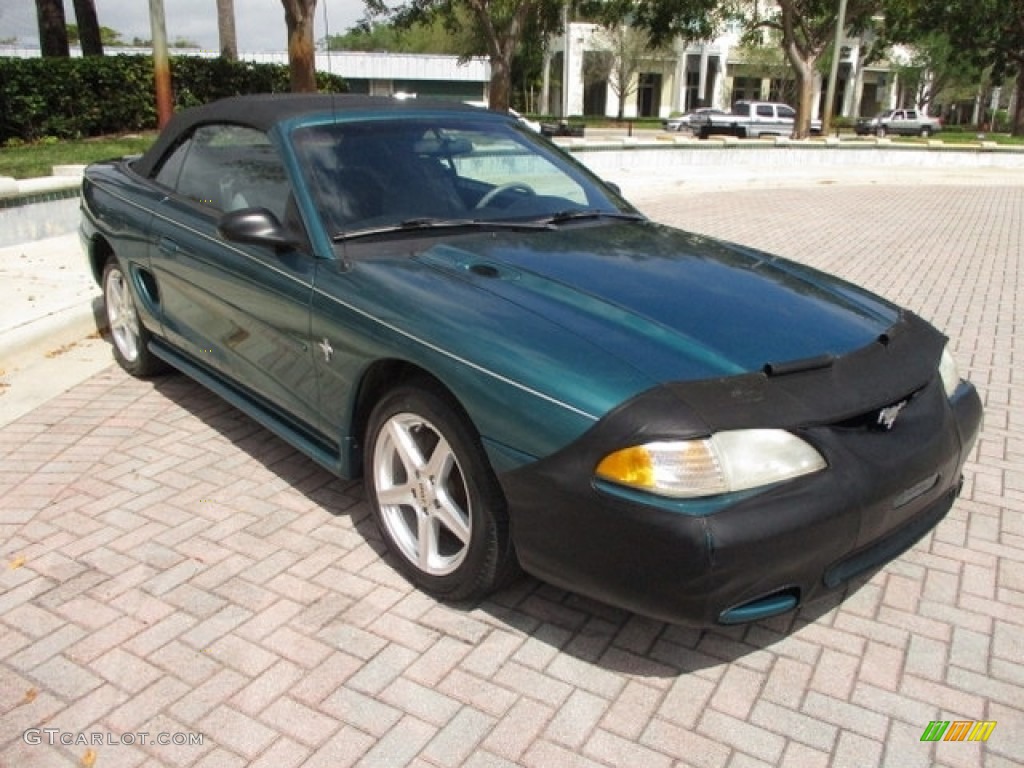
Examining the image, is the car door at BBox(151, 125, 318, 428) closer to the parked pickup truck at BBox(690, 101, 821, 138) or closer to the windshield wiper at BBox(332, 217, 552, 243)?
the windshield wiper at BBox(332, 217, 552, 243)

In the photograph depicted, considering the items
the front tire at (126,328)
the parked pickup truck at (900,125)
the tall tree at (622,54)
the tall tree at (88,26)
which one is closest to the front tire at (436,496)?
the front tire at (126,328)

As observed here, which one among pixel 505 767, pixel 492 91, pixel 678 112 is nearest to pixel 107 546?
pixel 505 767

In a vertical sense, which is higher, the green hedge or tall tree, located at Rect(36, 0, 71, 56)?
tall tree, located at Rect(36, 0, 71, 56)

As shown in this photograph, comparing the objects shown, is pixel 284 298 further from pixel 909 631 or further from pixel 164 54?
pixel 164 54

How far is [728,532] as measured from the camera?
221 cm

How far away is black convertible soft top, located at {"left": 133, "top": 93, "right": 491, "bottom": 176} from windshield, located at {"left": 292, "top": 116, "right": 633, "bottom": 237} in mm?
134

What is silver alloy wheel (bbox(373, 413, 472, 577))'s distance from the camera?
2818 mm

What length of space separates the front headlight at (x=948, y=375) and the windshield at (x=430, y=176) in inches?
61.7

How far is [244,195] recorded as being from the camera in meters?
3.79

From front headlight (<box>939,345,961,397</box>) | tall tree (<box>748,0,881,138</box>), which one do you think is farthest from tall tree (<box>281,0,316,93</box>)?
tall tree (<box>748,0,881,138</box>)

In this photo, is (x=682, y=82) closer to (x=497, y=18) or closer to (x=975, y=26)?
(x=975, y=26)

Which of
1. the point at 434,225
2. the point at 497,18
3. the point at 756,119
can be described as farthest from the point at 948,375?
the point at 756,119

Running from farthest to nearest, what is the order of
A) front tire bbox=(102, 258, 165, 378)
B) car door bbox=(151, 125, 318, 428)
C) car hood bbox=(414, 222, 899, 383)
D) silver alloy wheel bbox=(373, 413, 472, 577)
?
front tire bbox=(102, 258, 165, 378)
car door bbox=(151, 125, 318, 428)
silver alloy wheel bbox=(373, 413, 472, 577)
car hood bbox=(414, 222, 899, 383)

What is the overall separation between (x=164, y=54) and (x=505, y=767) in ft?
36.7
